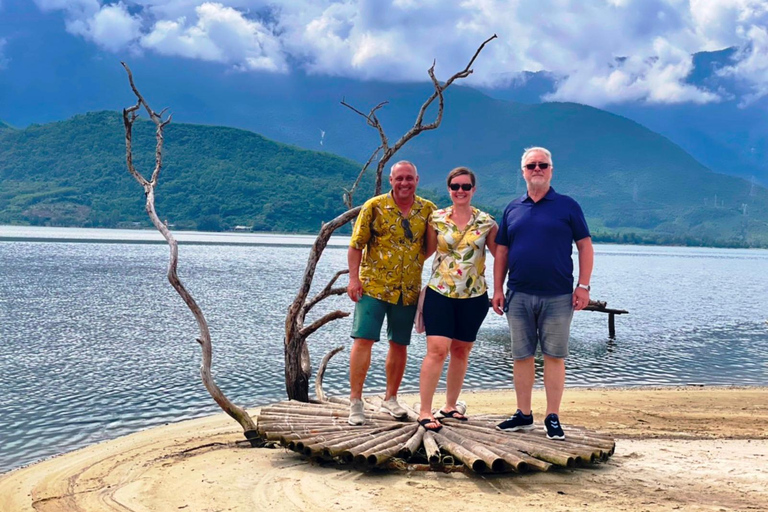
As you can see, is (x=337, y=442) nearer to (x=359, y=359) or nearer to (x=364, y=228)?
(x=359, y=359)

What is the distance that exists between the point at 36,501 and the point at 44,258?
63008mm

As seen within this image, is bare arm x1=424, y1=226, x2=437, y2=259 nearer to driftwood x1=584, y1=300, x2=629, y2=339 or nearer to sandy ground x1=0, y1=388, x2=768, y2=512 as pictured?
sandy ground x1=0, y1=388, x2=768, y2=512

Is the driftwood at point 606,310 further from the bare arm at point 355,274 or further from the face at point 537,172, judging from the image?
the bare arm at point 355,274

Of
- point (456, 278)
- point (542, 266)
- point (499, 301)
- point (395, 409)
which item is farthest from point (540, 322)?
point (395, 409)

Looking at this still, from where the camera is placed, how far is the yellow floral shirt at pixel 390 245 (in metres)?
6.60

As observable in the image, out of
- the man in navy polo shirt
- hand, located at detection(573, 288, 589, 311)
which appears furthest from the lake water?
hand, located at detection(573, 288, 589, 311)

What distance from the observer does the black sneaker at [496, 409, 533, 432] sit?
685 centimetres

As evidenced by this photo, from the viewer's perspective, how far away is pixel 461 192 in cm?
639

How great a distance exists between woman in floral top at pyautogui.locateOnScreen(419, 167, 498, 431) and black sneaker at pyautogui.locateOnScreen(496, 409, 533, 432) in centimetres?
89

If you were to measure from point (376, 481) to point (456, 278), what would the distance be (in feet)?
6.30

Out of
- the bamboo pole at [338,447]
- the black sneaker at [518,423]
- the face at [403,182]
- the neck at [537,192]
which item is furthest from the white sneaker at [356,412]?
the neck at [537,192]

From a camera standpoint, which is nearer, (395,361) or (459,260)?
(459,260)

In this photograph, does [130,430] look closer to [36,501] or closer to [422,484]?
[36,501]

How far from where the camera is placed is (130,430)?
11.2 m
